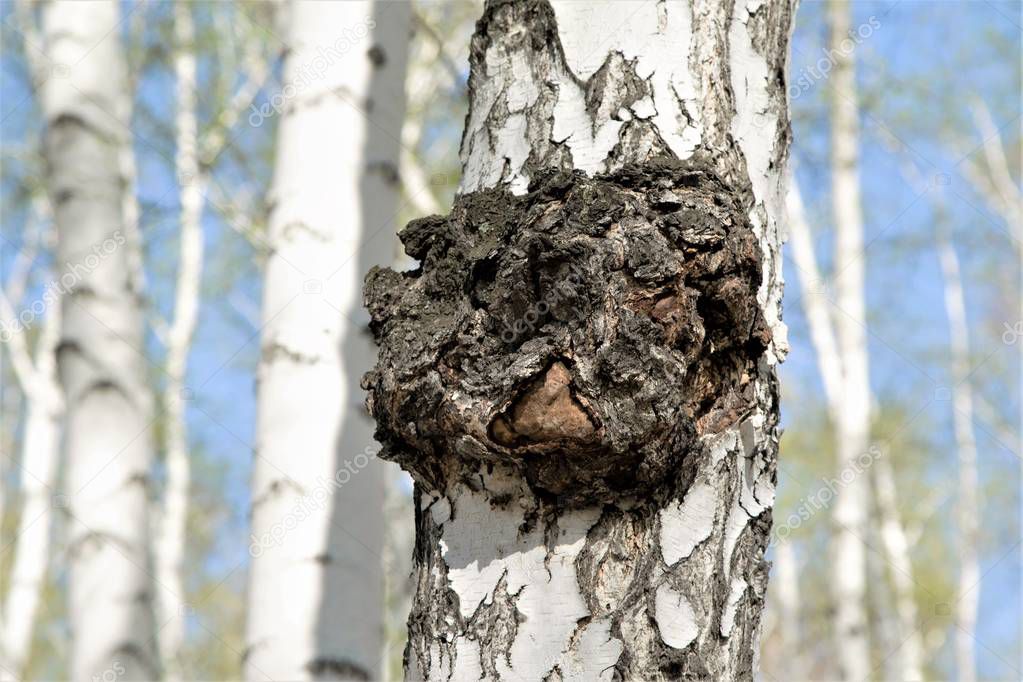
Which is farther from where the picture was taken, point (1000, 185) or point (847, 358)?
point (1000, 185)

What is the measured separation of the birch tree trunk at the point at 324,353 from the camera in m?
2.14

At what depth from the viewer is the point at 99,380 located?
8.50 feet

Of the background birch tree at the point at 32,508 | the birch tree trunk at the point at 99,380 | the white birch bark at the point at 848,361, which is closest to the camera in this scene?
the birch tree trunk at the point at 99,380

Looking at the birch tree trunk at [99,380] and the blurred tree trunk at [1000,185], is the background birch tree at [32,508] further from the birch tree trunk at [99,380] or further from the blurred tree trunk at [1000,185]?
the blurred tree trunk at [1000,185]

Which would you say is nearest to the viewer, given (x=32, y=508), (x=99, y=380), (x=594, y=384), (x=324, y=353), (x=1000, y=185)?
(x=594, y=384)

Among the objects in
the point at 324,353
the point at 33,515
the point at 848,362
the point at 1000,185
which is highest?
the point at 1000,185

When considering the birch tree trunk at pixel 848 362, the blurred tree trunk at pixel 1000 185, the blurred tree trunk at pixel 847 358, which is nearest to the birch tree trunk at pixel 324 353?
the blurred tree trunk at pixel 847 358

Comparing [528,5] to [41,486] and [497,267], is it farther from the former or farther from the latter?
[41,486]

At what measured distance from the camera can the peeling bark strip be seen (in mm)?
1007

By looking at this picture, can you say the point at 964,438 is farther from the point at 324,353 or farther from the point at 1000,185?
the point at 324,353

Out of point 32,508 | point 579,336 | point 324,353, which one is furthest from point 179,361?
point 579,336

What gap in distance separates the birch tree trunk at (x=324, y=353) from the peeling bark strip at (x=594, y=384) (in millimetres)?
1109

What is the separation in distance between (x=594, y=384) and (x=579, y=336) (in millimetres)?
59

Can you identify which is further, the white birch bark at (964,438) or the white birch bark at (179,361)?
the white birch bark at (964,438)
